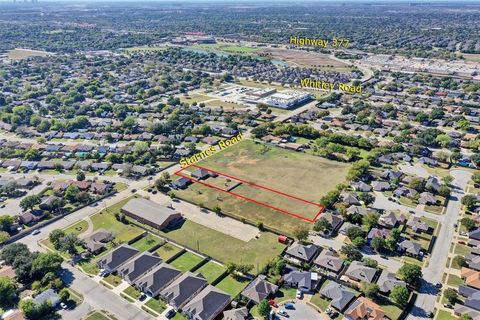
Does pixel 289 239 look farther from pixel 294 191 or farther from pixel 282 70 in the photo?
pixel 282 70

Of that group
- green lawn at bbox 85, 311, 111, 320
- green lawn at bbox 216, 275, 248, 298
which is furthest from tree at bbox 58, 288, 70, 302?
green lawn at bbox 216, 275, 248, 298

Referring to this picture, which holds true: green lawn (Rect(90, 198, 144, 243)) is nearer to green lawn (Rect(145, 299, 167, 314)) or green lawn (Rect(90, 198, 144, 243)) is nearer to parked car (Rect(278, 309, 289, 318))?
green lawn (Rect(145, 299, 167, 314))

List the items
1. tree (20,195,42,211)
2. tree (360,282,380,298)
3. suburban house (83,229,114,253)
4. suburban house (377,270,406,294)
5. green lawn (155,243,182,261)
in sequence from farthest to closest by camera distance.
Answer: tree (20,195,42,211)
suburban house (83,229,114,253)
green lawn (155,243,182,261)
suburban house (377,270,406,294)
tree (360,282,380,298)

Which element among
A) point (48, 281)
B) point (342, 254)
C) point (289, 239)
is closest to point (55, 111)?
point (48, 281)

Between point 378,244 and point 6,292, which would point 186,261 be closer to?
point 6,292

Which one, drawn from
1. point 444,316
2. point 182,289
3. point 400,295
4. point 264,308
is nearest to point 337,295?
point 400,295

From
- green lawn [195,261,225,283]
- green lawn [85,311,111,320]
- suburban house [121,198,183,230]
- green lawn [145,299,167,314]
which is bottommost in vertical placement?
green lawn [145,299,167,314]
